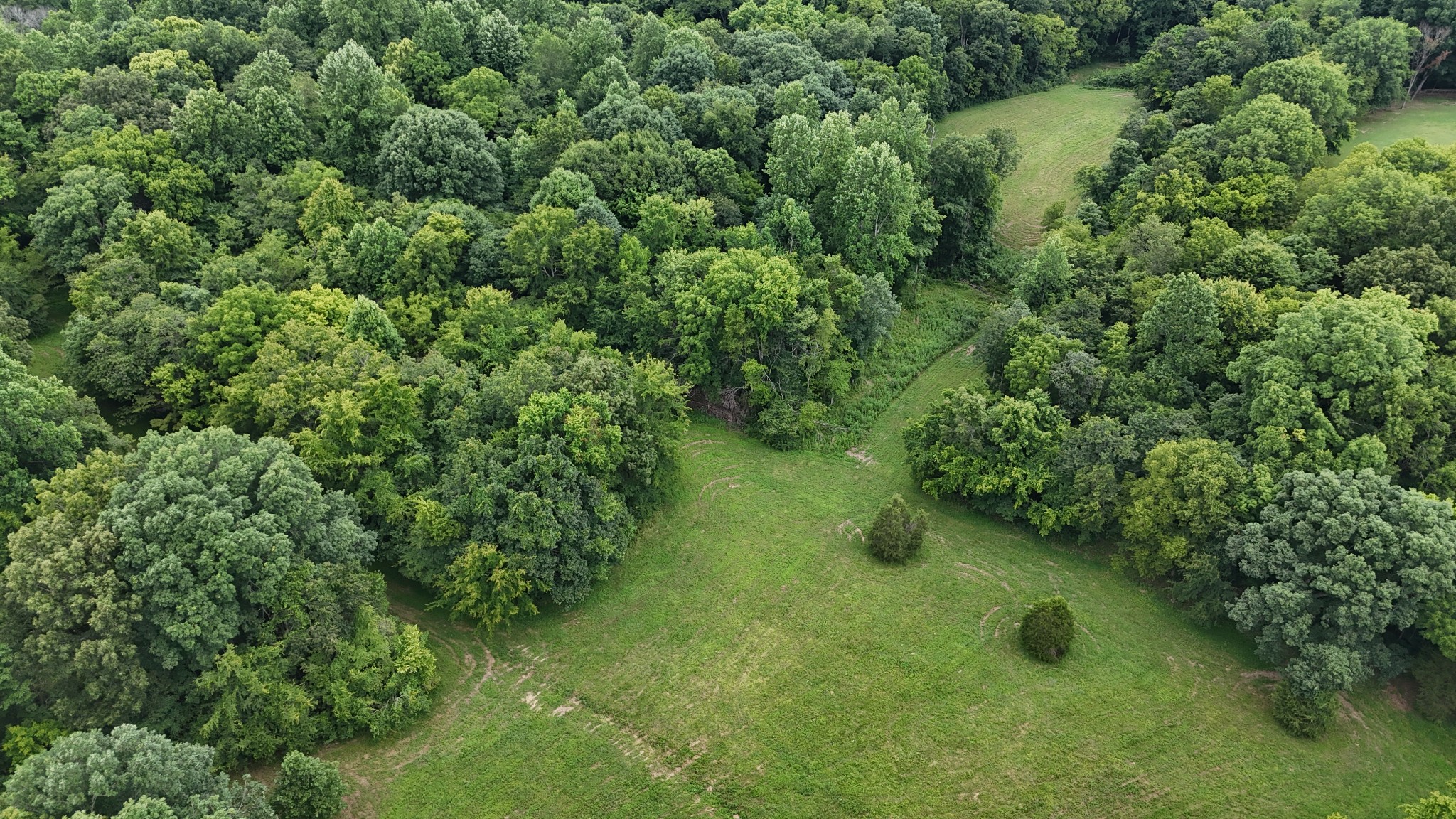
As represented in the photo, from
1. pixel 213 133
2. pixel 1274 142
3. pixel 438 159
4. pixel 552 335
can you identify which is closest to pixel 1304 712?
pixel 552 335

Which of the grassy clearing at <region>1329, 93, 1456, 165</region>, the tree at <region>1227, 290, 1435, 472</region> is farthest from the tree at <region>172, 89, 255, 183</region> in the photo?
the grassy clearing at <region>1329, 93, 1456, 165</region>

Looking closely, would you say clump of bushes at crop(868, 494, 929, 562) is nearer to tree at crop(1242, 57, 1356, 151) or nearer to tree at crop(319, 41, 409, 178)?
tree at crop(319, 41, 409, 178)

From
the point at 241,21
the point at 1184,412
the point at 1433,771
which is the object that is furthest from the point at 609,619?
the point at 241,21

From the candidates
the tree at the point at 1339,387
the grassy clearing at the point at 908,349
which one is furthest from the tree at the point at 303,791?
the tree at the point at 1339,387

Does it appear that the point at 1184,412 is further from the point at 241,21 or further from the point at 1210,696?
the point at 241,21

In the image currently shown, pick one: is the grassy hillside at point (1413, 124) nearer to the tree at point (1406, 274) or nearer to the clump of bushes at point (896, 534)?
the tree at point (1406, 274)

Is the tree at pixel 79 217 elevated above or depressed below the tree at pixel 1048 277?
above
